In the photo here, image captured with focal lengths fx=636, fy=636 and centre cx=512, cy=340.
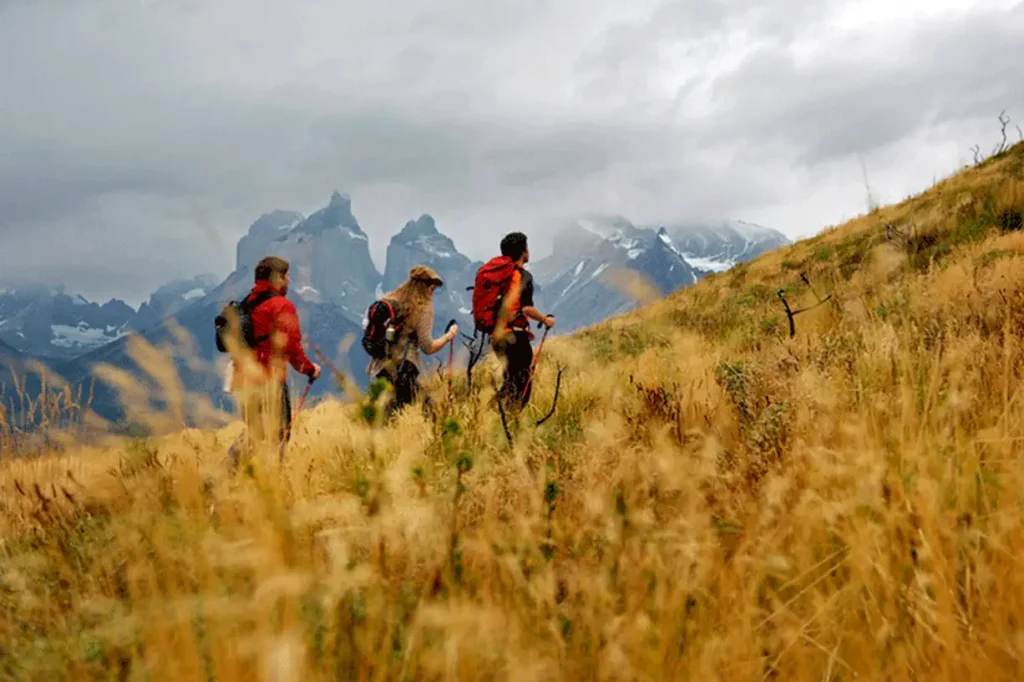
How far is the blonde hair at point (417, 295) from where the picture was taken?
6.12 metres

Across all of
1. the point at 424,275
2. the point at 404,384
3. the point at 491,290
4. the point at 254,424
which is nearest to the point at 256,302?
the point at 254,424

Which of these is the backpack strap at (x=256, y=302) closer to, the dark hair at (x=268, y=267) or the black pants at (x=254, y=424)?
the dark hair at (x=268, y=267)

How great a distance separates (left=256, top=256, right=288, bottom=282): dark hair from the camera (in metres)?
5.04

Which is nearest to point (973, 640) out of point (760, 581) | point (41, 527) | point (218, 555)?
point (760, 581)

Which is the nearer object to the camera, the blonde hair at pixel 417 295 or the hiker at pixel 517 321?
the hiker at pixel 517 321

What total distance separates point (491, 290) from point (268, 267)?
80.3 inches

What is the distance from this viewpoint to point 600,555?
6.87 ft

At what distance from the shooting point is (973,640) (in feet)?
4.43

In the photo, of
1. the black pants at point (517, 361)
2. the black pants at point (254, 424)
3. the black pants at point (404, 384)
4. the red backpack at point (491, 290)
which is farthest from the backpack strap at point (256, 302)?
the black pants at point (517, 361)

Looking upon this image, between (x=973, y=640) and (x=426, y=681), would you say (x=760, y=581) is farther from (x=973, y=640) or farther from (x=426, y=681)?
(x=426, y=681)

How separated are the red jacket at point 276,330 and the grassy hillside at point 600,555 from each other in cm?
119

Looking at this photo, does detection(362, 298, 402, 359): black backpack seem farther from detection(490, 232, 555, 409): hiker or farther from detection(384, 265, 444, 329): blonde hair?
detection(490, 232, 555, 409): hiker

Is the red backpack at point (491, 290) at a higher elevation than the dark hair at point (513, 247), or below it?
below

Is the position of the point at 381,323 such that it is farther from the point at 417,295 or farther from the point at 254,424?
the point at 254,424
